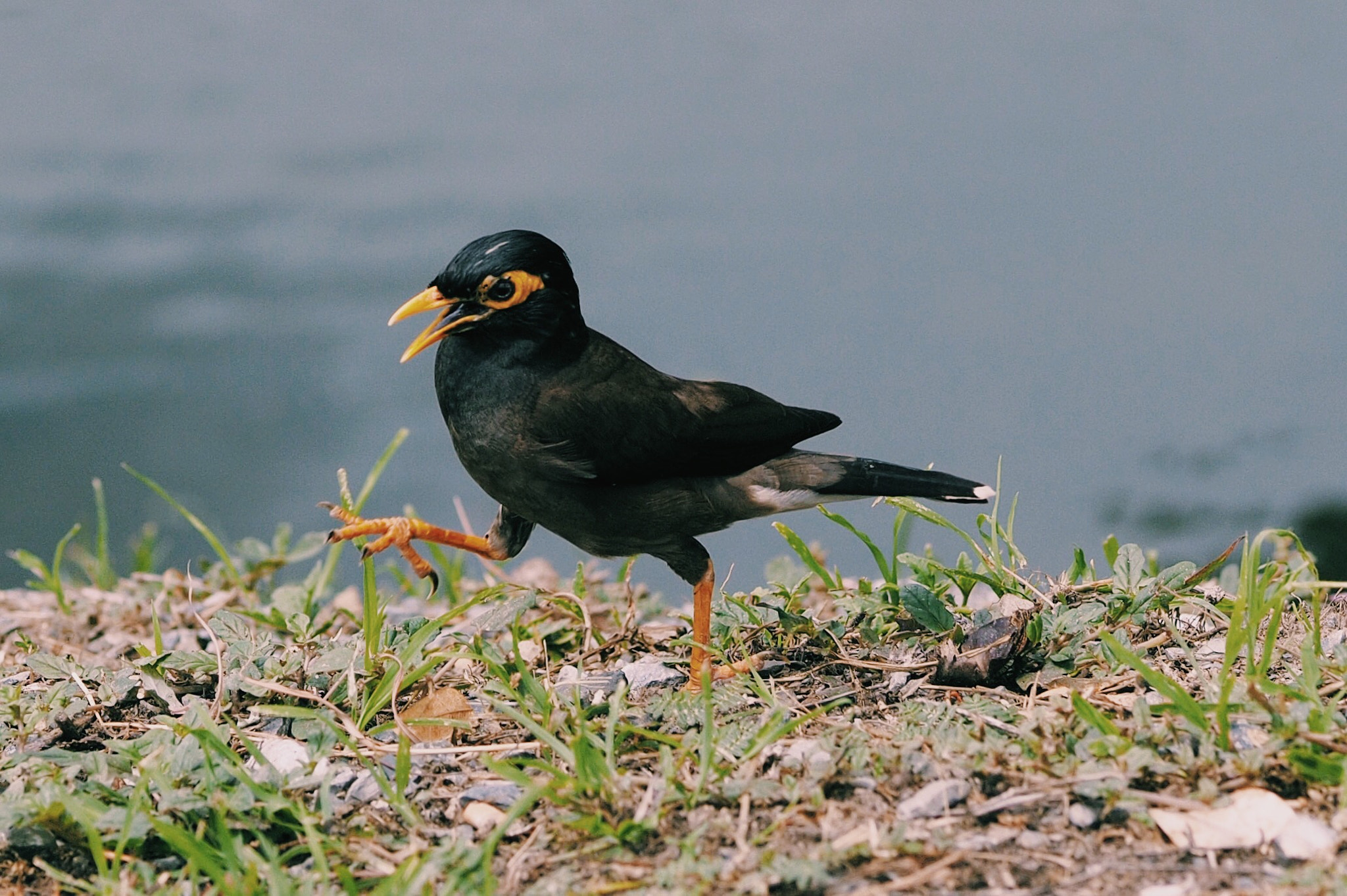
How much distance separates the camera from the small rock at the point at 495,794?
3365 mm

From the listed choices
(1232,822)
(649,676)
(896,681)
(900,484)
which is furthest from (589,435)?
(1232,822)

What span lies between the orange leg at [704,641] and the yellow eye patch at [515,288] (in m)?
1.16

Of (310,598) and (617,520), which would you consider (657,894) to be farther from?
(310,598)

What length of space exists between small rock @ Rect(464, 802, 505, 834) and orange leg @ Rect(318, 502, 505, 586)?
1194mm

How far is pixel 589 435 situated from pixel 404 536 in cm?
81

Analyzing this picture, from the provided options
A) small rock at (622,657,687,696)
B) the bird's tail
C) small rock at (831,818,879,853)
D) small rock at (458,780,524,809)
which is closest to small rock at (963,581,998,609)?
the bird's tail

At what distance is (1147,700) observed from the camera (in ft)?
12.0

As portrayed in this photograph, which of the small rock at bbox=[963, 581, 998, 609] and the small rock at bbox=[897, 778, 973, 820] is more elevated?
the small rock at bbox=[963, 581, 998, 609]

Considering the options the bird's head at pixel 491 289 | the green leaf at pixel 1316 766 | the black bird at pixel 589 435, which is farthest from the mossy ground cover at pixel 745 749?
the bird's head at pixel 491 289

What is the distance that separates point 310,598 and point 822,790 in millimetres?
2975

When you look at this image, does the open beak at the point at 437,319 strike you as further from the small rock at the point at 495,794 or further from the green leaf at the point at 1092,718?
the green leaf at the point at 1092,718

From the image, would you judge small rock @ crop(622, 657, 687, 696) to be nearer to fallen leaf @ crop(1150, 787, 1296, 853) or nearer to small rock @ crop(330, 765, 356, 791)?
small rock @ crop(330, 765, 356, 791)

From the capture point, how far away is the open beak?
14.3 feet

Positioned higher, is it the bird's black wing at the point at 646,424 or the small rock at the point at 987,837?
the bird's black wing at the point at 646,424
